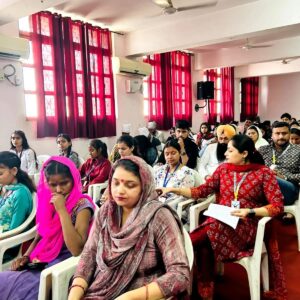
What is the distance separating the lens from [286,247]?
277cm

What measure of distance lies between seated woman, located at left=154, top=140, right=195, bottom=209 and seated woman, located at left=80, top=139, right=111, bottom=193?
1.05m

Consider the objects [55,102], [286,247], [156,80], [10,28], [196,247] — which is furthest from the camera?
[156,80]

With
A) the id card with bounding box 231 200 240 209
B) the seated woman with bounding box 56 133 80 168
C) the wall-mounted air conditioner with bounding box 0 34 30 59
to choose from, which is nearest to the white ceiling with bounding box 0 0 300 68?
the wall-mounted air conditioner with bounding box 0 34 30 59

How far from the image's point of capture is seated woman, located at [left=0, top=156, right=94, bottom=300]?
145 cm

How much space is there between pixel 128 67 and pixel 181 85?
2.23 metres

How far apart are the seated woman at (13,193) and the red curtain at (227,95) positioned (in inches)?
293

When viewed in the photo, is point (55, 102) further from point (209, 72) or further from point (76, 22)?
point (209, 72)

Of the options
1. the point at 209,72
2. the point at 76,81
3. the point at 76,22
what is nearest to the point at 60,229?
the point at 76,81

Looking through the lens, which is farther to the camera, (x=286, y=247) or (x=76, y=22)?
(x=76, y=22)

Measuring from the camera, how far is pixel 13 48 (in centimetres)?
378

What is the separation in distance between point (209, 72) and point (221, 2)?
14.1 feet

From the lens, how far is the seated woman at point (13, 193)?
190cm

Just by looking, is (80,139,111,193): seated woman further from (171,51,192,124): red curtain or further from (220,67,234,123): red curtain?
(220,67,234,123): red curtain

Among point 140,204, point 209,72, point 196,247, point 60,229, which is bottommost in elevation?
point 196,247
